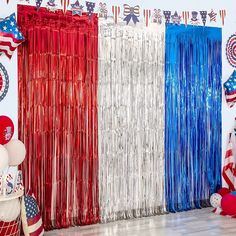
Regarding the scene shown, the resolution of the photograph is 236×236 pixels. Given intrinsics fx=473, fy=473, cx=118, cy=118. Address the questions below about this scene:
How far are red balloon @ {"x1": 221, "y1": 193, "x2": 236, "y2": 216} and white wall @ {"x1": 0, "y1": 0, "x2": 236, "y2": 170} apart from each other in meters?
0.65

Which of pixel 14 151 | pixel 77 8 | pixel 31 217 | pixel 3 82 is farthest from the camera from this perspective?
pixel 77 8

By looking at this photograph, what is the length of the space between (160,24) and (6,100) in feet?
5.56

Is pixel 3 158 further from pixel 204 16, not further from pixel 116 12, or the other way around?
pixel 204 16

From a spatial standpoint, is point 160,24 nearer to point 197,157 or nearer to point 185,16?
point 185,16

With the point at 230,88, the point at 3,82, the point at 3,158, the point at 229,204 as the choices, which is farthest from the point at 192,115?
the point at 3,158

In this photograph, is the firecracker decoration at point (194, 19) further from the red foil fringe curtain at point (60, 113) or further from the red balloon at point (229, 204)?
the red balloon at point (229, 204)

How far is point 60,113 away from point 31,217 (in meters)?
0.94

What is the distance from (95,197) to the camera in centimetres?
433

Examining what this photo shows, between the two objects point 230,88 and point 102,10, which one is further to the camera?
point 230,88

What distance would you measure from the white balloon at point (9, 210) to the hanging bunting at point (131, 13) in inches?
78.9

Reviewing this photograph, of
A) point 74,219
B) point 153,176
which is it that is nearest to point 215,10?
point 153,176

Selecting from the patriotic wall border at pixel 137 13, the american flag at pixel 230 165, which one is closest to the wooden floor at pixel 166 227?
the american flag at pixel 230 165

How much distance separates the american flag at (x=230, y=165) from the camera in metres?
5.00

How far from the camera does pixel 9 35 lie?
3.70m
